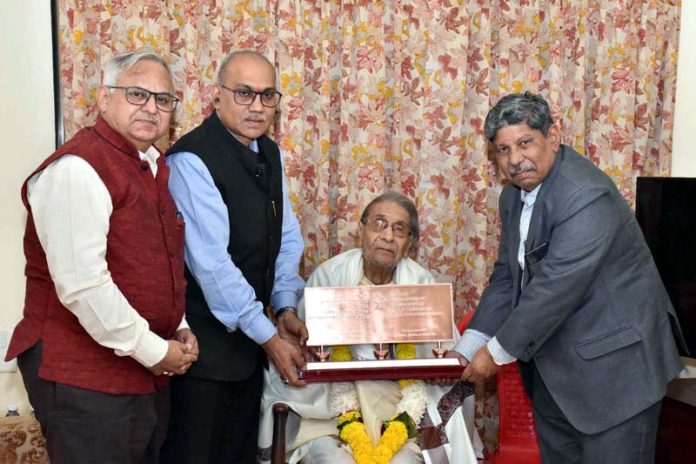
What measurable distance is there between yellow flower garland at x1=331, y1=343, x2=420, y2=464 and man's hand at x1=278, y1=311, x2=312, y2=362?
233 millimetres

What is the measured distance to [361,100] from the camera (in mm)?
3754

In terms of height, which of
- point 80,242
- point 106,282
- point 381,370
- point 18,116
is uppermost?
point 18,116

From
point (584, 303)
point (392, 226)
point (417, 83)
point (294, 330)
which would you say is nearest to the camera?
point (584, 303)

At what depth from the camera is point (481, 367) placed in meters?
2.84

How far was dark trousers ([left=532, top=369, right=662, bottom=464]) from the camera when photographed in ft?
8.39

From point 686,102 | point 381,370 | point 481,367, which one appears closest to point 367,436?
point 381,370

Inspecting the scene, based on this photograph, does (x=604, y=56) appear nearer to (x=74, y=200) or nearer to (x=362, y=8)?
(x=362, y=8)

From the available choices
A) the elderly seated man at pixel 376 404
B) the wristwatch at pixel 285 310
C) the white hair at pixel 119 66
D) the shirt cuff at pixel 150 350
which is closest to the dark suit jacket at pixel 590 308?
the elderly seated man at pixel 376 404

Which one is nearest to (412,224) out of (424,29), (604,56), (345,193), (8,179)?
(345,193)

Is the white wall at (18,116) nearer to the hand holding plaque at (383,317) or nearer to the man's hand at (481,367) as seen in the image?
the hand holding plaque at (383,317)

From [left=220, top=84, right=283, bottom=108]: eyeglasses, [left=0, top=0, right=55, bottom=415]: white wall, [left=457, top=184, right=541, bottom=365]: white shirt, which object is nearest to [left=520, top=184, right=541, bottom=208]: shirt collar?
[left=457, top=184, right=541, bottom=365]: white shirt

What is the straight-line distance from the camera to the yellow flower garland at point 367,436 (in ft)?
9.62

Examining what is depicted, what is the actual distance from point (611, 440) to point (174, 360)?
1502mm

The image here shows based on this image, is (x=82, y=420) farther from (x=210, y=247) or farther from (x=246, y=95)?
(x=246, y=95)
